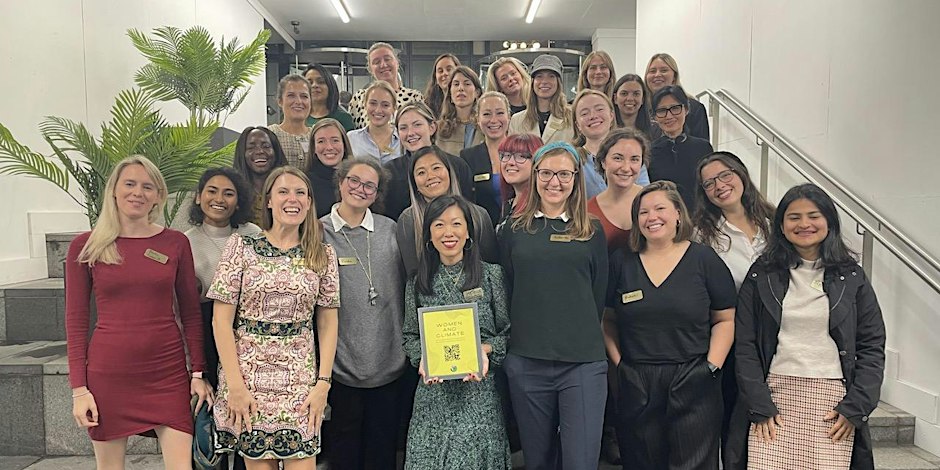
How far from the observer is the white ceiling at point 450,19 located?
428 inches

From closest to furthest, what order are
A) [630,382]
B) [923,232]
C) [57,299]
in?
[630,382], [923,232], [57,299]

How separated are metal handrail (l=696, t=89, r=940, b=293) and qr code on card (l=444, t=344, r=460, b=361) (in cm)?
259

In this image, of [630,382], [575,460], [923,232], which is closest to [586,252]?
[630,382]

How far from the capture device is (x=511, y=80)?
4.59 metres

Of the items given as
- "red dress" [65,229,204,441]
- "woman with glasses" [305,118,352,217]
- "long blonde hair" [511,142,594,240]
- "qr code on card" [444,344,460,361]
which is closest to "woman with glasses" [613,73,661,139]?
"long blonde hair" [511,142,594,240]

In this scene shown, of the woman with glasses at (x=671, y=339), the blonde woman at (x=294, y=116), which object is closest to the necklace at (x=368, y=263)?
the woman with glasses at (x=671, y=339)

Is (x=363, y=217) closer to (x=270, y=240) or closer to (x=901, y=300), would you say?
(x=270, y=240)

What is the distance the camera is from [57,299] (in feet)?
13.1

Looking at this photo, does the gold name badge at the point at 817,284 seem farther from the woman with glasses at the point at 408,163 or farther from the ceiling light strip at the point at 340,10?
the ceiling light strip at the point at 340,10

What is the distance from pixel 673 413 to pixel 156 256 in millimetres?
2208

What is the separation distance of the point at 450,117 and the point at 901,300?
3.04 m

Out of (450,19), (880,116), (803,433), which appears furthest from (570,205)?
(450,19)

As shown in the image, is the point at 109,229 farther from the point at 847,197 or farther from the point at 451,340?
the point at 847,197

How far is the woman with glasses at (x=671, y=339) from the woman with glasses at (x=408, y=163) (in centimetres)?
98
